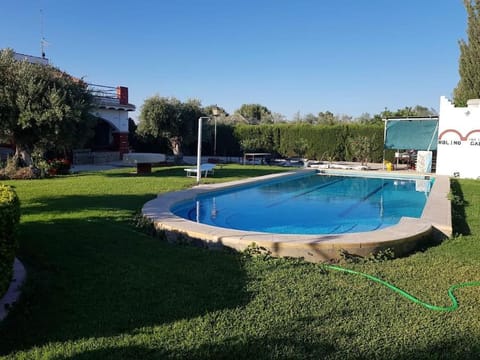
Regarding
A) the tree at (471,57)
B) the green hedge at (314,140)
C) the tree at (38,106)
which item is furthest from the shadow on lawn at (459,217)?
the tree at (471,57)

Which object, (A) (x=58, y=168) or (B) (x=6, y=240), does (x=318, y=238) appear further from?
(A) (x=58, y=168)

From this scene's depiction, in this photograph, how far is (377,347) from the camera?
11.7 feet

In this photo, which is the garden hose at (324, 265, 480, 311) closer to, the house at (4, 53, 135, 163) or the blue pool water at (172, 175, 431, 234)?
the blue pool water at (172, 175, 431, 234)

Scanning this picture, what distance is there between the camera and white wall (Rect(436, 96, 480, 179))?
19.8 metres

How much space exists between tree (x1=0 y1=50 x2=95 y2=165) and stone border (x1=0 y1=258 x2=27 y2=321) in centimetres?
1157

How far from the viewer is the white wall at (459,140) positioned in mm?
19781

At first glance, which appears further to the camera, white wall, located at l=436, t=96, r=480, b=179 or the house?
the house

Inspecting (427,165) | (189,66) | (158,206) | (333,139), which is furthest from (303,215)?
(189,66)

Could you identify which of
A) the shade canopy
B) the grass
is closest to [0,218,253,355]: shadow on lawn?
the grass

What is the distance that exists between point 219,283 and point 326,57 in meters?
27.5

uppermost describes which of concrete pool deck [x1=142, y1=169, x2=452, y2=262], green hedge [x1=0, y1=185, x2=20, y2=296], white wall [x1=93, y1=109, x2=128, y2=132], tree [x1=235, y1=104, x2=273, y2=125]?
tree [x1=235, y1=104, x2=273, y2=125]

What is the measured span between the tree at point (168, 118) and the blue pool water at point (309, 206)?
995 centimetres

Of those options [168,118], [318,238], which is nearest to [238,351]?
[318,238]

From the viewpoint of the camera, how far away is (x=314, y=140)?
3152 cm
